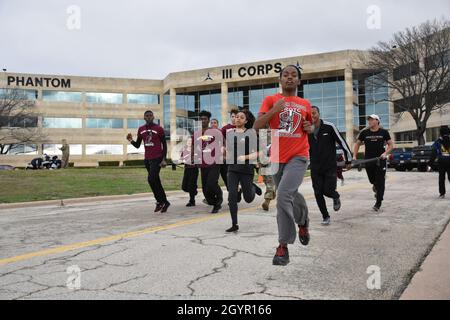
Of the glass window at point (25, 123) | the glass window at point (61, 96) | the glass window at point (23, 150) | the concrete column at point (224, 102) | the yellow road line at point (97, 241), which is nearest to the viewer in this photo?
the yellow road line at point (97, 241)

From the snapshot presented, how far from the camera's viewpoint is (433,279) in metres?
3.58

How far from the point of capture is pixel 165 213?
29.3 feet

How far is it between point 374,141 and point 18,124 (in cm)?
5011

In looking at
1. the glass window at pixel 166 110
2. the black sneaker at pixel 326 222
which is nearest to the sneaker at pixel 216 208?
the black sneaker at pixel 326 222

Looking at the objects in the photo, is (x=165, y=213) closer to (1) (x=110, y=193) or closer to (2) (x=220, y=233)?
(2) (x=220, y=233)

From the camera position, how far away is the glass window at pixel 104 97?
6147 cm

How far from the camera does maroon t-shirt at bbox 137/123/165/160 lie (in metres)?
8.98

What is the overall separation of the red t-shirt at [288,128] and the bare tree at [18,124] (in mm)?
42381

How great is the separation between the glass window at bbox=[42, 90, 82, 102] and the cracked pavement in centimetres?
5606

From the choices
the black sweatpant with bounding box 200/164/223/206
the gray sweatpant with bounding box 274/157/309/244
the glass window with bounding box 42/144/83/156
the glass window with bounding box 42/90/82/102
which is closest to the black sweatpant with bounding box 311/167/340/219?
the black sweatpant with bounding box 200/164/223/206

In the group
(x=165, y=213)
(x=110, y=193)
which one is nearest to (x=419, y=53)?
(x=110, y=193)

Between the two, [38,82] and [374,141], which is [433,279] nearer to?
[374,141]

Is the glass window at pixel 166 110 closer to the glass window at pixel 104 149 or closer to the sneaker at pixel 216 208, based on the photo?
the glass window at pixel 104 149
